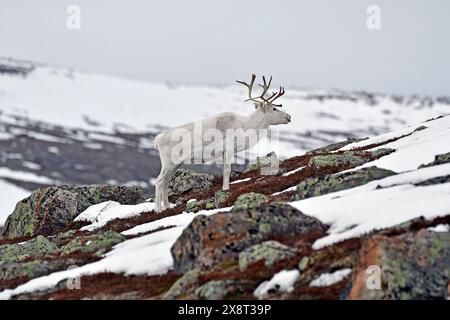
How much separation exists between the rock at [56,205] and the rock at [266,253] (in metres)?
17.4

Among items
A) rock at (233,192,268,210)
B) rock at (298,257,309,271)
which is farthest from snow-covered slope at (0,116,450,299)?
rock at (233,192,268,210)

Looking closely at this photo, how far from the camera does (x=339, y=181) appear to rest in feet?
64.2

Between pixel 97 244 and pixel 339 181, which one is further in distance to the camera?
pixel 97 244

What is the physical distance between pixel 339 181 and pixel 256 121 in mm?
7420

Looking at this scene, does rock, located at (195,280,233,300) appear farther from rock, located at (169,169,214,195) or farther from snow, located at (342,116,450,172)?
rock, located at (169,169,214,195)

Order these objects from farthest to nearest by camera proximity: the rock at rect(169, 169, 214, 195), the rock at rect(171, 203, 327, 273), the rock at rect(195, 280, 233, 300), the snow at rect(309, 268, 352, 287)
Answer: the rock at rect(169, 169, 214, 195) → the rock at rect(171, 203, 327, 273) → the rock at rect(195, 280, 233, 300) → the snow at rect(309, 268, 352, 287)

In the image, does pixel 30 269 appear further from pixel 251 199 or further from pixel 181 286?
pixel 251 199

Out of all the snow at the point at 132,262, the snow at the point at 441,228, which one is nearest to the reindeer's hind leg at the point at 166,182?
the snow at the point at 132,262

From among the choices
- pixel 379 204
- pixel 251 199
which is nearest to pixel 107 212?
pixel 251 199

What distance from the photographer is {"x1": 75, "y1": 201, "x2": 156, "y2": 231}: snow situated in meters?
28.0

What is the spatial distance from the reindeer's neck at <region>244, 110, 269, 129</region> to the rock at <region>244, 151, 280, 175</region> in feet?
12.6

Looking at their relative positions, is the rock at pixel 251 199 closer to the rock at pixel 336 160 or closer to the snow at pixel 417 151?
the snow at pixel 417 151

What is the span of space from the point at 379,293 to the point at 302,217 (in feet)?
14.9
